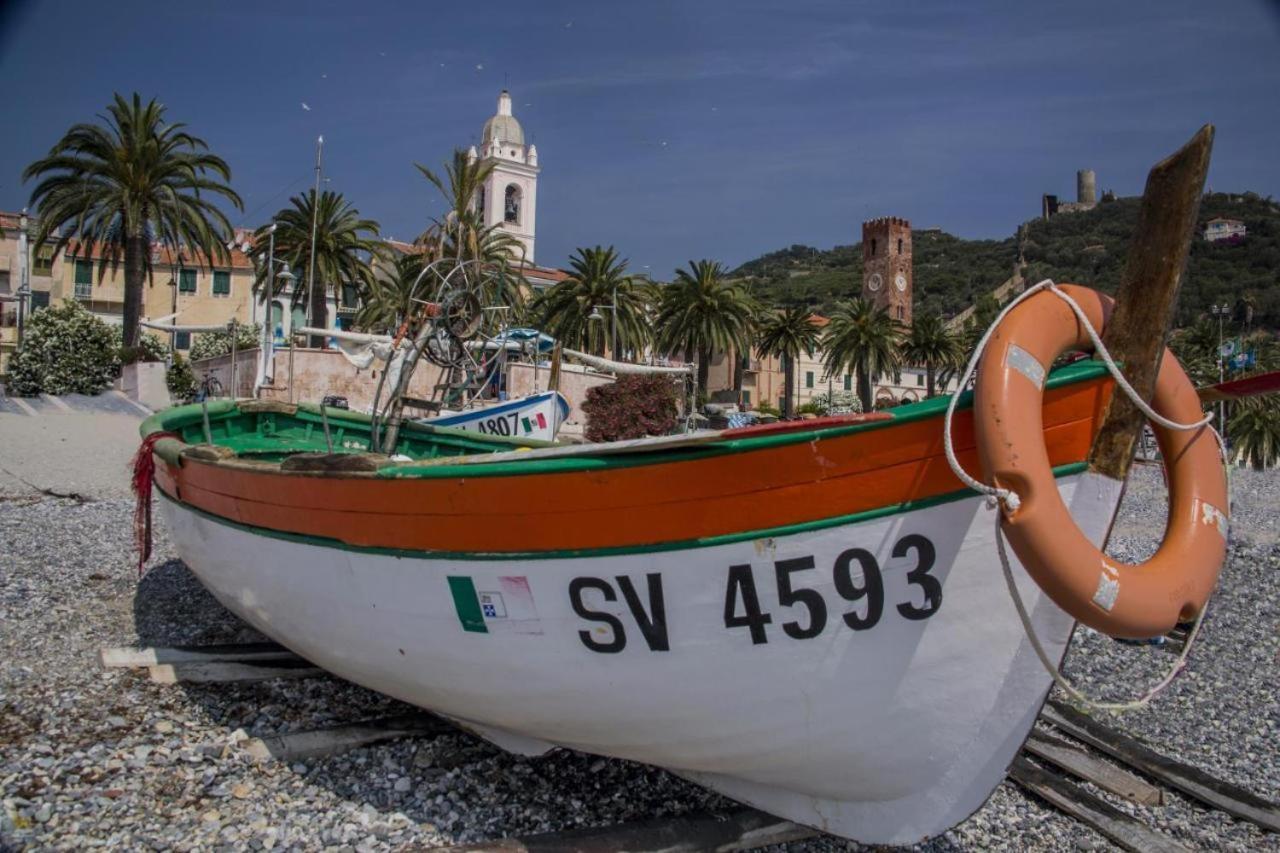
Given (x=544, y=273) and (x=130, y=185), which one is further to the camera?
(x=544, y=273)

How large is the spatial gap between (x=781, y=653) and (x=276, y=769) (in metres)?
2.83

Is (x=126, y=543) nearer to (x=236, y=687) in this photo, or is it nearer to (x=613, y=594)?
(x=236, y=687)

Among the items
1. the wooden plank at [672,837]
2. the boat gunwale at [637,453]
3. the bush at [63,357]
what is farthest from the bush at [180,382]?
the wooden plank at [672,837]

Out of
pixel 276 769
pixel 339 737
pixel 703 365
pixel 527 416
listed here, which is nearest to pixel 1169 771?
pixel 339 737

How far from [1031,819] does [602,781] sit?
241 centimetres

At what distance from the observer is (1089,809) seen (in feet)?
17.0

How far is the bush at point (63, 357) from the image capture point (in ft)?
91.9

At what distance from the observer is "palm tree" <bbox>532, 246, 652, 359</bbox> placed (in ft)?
128

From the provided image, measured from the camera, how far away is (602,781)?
4926 millimetres

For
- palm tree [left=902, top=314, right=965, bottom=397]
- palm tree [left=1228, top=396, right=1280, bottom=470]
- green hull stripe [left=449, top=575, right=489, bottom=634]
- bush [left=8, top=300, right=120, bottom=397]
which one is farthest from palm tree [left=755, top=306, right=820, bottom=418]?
green hull stripe [left=449, top=575, right=489, bottom=634]

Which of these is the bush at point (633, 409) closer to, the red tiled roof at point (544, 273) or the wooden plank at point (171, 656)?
the wooden plank at point (171, 656)

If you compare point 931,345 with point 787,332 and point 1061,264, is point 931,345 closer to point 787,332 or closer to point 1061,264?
point 787,332

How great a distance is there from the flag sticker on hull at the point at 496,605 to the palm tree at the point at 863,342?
4656cm

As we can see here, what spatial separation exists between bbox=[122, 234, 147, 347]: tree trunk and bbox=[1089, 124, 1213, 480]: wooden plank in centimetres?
3014
